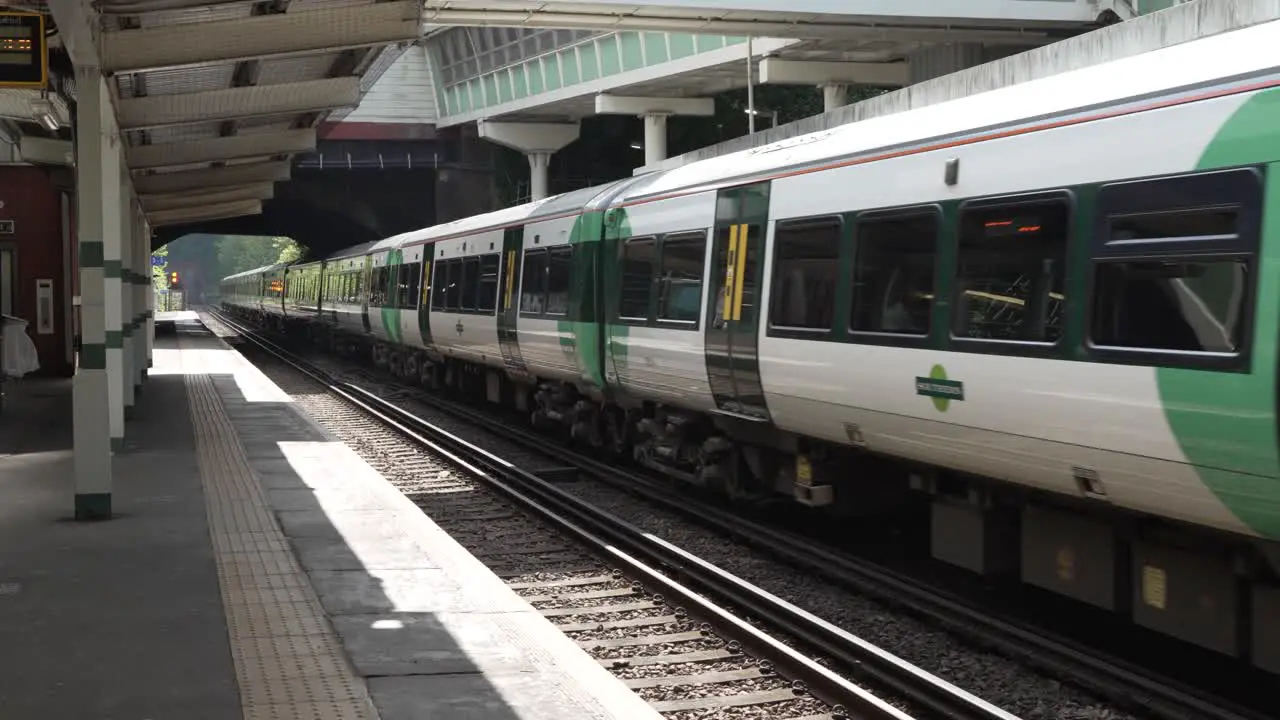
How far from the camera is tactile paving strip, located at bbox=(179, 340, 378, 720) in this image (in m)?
6.13

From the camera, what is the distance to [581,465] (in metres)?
15.6

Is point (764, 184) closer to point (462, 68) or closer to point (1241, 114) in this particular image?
point (1241, 114)

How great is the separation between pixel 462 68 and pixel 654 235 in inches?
1405

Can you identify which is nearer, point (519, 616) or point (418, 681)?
point (418, 681)

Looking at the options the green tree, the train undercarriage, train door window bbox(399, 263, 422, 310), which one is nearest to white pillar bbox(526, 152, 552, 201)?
the green tree

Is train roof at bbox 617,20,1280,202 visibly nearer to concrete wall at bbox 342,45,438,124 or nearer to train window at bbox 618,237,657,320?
train window at bbox 618,237,657,320

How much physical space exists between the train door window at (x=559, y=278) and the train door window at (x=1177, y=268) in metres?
9.41

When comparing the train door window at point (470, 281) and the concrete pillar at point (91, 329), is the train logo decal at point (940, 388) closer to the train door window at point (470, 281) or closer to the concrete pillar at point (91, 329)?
the concrete pillar at point (91, 329)

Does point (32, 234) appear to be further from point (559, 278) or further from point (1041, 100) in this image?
point (1041, 100)

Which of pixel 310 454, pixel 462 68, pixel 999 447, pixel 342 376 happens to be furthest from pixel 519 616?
pixel 462 68

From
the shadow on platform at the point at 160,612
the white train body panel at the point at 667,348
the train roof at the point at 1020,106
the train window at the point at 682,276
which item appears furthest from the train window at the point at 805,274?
the shadow on platform at the point at 160,612

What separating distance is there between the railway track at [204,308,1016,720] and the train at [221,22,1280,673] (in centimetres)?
121

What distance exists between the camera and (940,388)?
27.4 ft

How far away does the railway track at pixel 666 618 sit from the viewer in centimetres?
709
